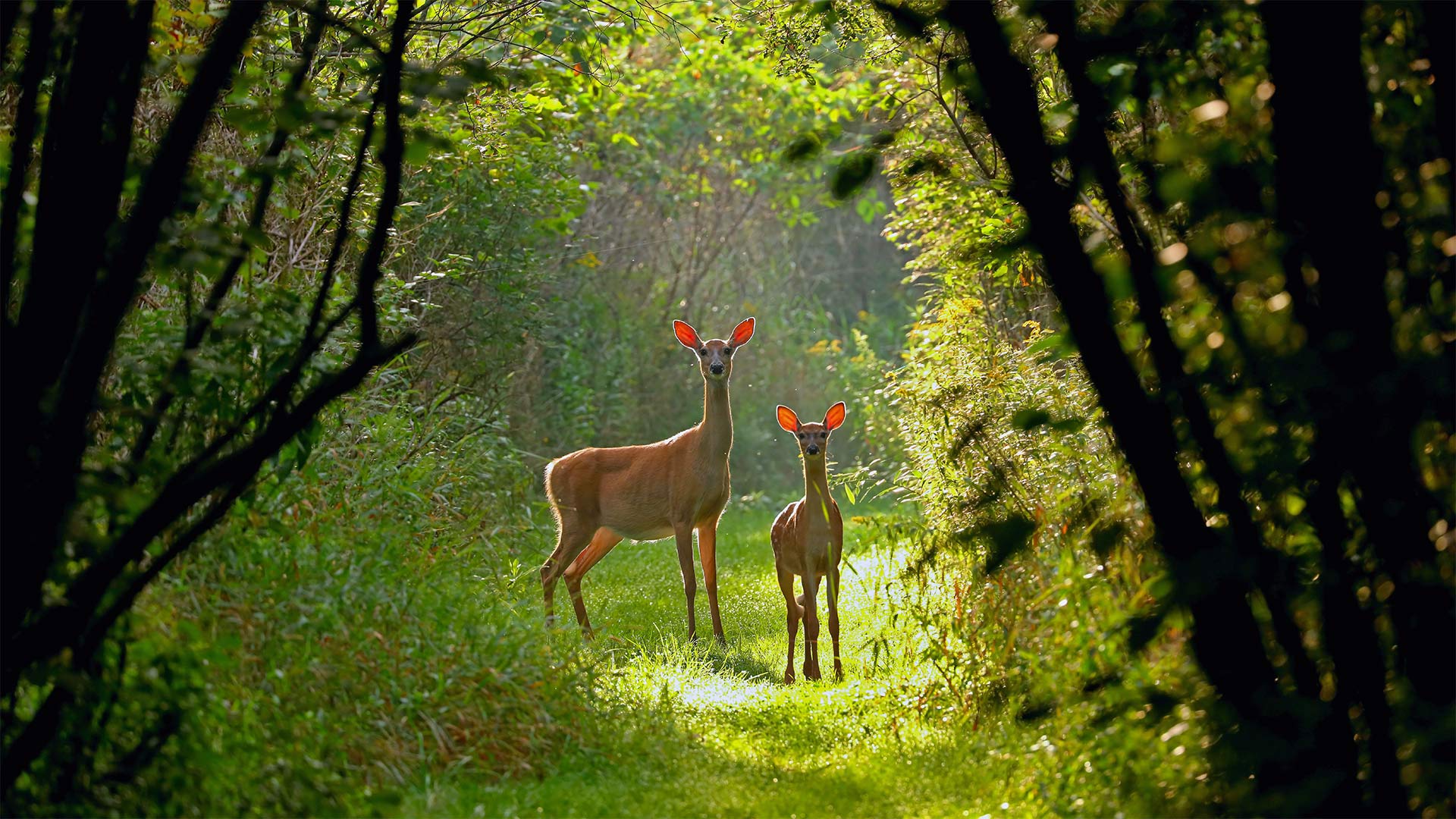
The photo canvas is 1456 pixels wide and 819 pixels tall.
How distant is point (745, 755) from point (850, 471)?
330 centimetres

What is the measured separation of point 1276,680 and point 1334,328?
89 centimetres

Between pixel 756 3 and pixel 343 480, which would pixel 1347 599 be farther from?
pixel 756 3

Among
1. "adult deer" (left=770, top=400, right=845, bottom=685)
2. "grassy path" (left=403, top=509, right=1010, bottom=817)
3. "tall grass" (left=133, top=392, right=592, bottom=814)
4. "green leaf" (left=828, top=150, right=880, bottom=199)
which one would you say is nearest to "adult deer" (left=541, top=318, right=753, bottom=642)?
"adult deer" (left=770, top=400, right=845, bottom=685)

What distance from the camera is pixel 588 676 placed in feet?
19.2

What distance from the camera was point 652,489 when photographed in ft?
35.0

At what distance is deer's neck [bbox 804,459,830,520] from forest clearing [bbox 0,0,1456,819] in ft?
0.08

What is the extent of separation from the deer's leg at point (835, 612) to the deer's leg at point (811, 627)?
11cm

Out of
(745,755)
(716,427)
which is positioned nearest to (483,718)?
(745,755)

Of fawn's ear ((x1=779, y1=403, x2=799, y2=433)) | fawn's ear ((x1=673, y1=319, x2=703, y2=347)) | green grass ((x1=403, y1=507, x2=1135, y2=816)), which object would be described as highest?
fawn's ear ((x1=673, y1=319, x2=703, y2=347))

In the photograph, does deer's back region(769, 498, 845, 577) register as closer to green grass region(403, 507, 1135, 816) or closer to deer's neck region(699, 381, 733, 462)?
green grass region(403, 507, 1135, 816)

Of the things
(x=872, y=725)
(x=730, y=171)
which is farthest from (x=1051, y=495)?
(x=730, y=171)

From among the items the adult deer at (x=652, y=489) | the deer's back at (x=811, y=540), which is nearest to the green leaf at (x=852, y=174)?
the deer's back at (x=811, y=540)

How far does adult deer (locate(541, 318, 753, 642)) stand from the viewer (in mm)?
10438

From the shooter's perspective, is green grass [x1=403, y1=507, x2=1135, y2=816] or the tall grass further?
green grass [x1=403, y1=507, x2=1135, y2=816]
